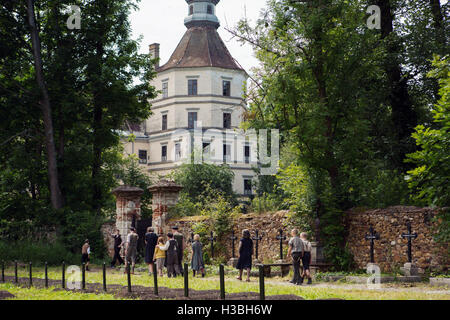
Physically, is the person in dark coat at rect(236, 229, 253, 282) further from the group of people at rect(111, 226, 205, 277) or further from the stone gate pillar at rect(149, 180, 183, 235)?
the stone gate pillar at rect(149, 180, 183, 235)

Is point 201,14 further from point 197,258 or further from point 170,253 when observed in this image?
point 170,253

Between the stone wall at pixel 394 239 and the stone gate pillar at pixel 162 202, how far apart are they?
851 cm

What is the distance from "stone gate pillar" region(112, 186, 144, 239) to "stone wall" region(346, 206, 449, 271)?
10.4 metres

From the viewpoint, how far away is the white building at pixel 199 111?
6412 centimetres

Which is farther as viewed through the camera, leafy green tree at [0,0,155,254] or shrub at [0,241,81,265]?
leafy green tree at [0,0,155,254]

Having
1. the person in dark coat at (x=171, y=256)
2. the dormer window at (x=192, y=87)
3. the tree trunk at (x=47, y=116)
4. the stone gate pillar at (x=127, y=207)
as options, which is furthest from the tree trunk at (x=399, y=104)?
the dormer window at (x=192, y=87)

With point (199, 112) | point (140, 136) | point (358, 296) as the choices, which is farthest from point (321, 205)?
point (140, 136)

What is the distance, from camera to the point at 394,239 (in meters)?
16.9

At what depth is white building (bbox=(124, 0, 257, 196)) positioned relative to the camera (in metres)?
64.1

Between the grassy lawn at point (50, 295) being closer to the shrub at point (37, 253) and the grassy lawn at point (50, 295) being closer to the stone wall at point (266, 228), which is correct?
the stone wall at point (266, 228)

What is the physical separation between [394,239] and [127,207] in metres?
12.5

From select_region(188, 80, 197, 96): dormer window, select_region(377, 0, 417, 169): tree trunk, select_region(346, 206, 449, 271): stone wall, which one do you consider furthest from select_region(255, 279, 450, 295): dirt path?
select_region(188, 80, 197, 96): dormer window

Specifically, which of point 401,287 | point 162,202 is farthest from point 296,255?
point 162,202
